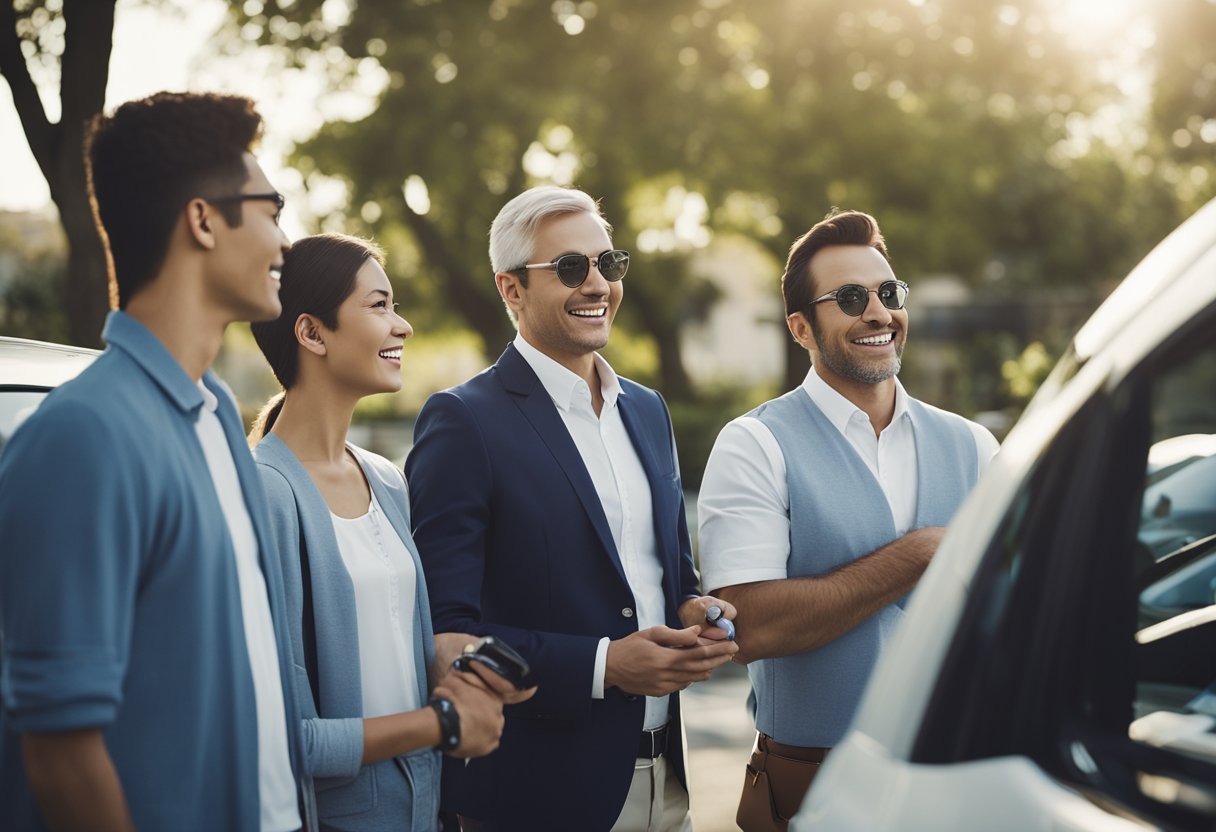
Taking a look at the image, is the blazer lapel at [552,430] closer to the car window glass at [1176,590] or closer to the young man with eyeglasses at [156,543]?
the young man with eyeglasses at [156,543]

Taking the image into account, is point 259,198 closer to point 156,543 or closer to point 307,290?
point 156,543

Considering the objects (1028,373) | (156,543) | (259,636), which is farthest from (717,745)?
(1028,373)

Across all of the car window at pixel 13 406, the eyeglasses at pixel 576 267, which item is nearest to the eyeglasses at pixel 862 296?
the eyeglasses at pixel 576 267

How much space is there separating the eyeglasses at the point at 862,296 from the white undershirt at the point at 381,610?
1.25 meters

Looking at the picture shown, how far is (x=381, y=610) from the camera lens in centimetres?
265

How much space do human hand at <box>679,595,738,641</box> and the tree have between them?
5870 mm

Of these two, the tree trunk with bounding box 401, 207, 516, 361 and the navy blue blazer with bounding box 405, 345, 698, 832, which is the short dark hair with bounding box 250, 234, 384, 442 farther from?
the tree trunk with bounding box 401, 207, 516, 361

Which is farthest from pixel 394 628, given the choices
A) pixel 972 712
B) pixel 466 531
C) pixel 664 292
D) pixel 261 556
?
pixel 664 292

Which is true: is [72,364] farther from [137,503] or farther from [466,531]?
[137,503]

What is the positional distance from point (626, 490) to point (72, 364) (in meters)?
1.35

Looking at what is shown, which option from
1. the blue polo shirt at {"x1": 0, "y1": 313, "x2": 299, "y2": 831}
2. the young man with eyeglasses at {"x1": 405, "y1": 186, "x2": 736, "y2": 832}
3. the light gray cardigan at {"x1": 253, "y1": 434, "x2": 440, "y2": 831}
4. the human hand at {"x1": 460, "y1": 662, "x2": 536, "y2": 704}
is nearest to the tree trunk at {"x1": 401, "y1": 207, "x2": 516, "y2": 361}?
the young man with eyeglasses at {"x1": 405, "y1": 186, "x2": 736, "y2": 832}

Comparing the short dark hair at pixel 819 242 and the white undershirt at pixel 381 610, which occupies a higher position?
the short dark hair at pixel 819 242

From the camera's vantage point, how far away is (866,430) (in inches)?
125

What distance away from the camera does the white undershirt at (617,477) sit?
3.10 meters
